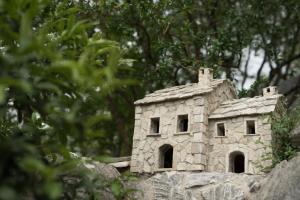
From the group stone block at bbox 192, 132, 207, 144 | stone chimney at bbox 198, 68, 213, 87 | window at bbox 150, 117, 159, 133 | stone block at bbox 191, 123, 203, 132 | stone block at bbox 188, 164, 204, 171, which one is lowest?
stone block at bbox 188, 164, 204, 171

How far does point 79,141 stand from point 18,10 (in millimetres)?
2161

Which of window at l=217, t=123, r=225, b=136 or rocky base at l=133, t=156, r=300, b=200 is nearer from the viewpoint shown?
rocky base at l=133, t=156, r=300, b=200

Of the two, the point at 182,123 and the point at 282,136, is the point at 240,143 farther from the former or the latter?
the point at 182,123

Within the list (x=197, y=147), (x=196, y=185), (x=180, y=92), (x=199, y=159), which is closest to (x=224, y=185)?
(x=196, y=185)

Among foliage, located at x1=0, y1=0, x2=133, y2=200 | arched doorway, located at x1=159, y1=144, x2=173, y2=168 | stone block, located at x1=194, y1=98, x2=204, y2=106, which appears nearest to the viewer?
foliage, located at x1=0, y1=0, x2=133, y2=200

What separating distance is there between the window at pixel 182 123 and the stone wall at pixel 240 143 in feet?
3.14

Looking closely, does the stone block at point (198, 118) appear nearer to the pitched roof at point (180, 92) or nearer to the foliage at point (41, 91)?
the pitched roof at point (180, 92)

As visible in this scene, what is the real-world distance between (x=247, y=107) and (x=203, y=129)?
167 centimetres

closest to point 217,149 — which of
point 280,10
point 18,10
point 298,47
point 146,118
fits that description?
point 146,118

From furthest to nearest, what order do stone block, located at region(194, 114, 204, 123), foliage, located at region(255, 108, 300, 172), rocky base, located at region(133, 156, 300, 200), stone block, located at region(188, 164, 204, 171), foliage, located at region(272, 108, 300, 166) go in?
stone block, located at region(194, 114, 204, 123) → stone block, located at region(188, 164, 204, 171) → foliage, located at region(272, 108, 300, 166) → foliage, located at region(255, 108, 300, 172) → rocky base, located at region(133, 156, 300, 200)

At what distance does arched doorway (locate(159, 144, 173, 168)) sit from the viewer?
1393cm

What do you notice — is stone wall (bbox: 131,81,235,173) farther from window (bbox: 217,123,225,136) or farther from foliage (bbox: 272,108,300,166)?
foliage (bbox: 272,108,300,166)

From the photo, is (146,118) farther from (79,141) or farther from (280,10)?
(280,10)

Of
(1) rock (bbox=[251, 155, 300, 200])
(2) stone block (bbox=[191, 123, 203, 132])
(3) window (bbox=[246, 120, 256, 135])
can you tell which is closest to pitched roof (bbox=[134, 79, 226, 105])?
(2) stone block (bbox=[191, 123, 203, 132])
